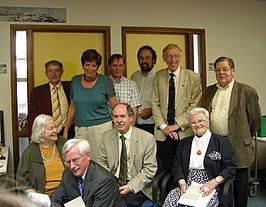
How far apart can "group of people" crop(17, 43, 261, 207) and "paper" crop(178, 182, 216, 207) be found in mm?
51

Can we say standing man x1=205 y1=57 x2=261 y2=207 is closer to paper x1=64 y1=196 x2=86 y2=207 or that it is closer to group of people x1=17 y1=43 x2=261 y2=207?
group of people x1=17 y1=43 x2=261 y2=207

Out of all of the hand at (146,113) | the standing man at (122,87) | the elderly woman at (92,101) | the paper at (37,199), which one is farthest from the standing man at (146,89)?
the paper at (37,199)

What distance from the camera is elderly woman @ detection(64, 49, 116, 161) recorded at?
3246mm

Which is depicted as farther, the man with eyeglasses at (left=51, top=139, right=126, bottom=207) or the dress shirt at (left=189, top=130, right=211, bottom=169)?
the dress shirt at (left=189, top=130, right=211, bottom=169)

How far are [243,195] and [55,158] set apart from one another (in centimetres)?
164

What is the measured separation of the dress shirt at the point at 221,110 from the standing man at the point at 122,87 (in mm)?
763

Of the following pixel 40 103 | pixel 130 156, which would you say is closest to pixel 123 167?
pixel 130 156

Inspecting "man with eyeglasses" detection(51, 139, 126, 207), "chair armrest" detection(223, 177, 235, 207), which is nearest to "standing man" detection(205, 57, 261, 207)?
"chair armrest" detection(223, 177, 235, 207)

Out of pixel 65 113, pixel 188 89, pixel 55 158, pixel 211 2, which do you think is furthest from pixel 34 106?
pixel 211 2

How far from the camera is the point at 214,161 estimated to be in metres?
2.85

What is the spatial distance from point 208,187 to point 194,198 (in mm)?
146

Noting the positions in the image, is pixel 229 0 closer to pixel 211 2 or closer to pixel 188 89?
pixel 211 2

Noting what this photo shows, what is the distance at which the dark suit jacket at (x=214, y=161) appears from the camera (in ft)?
9.30

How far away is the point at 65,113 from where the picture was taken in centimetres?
362
